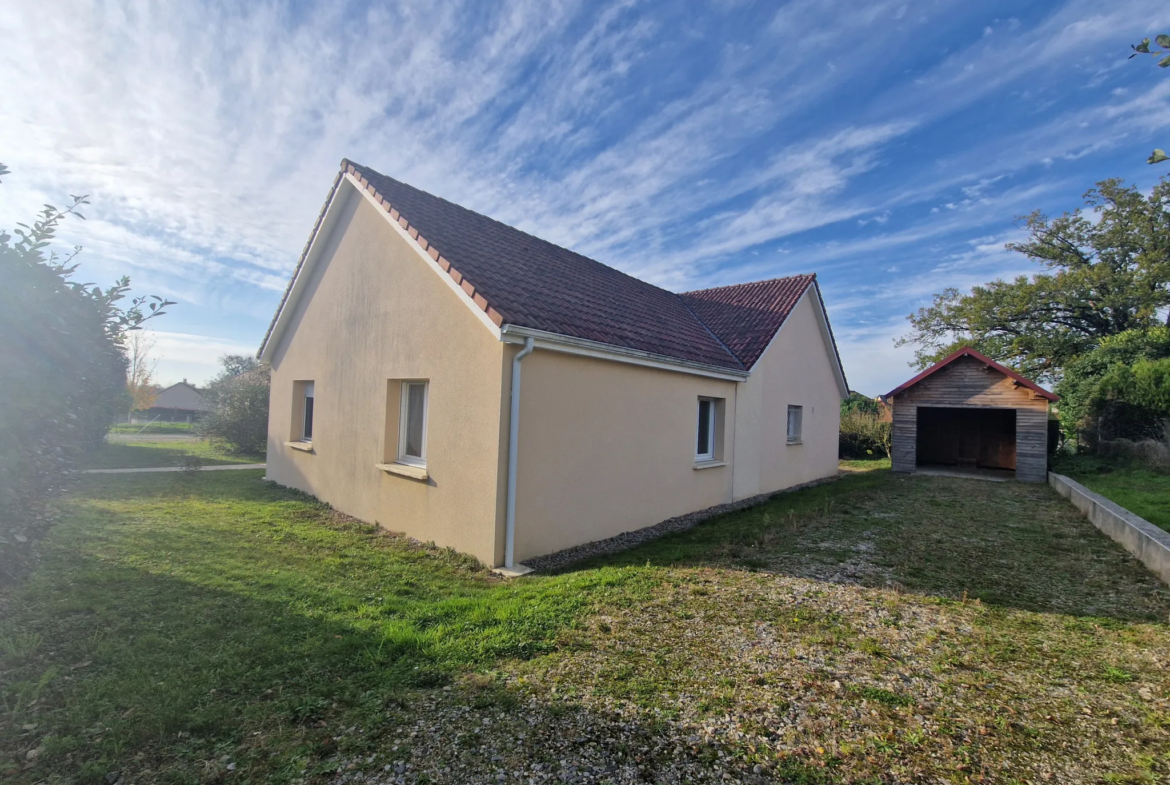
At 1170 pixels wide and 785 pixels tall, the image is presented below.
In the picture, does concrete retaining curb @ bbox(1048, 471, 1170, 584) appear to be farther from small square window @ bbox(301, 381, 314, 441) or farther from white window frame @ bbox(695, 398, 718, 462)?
small square window @ bbox(301, 381, 314, 441)

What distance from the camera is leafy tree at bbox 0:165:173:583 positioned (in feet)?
11.0

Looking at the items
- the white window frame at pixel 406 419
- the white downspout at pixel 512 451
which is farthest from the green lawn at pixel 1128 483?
the white window frame at pixel 406 419

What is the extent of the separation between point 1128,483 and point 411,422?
16.0 m

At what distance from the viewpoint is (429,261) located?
7.63m

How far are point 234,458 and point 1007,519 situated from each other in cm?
2197

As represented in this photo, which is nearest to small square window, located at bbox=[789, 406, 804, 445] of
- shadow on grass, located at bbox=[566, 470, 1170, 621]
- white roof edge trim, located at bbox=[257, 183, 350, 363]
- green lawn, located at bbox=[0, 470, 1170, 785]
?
shadow on grass, located at bbox=[566, 470, 1170, 621]

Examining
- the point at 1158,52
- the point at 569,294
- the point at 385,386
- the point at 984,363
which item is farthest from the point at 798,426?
the point at 1158,52

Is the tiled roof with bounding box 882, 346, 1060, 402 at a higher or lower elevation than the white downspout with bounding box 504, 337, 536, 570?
higher

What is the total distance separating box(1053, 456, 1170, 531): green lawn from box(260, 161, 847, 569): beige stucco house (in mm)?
6474

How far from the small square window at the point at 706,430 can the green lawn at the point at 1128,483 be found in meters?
6.88

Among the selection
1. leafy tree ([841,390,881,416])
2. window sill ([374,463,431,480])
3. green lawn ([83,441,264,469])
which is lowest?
green lawn ([83,441,264,469])

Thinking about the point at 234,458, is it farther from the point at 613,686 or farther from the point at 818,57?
the point at 818,57

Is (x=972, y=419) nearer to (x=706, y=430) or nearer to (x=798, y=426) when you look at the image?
(x=798, y=426)

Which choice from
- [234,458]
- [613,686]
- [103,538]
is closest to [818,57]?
[613,686]
